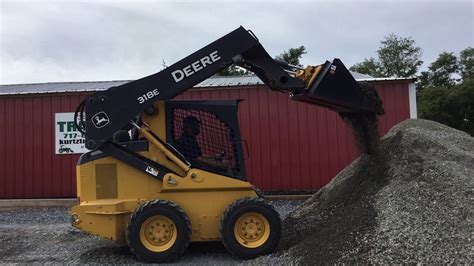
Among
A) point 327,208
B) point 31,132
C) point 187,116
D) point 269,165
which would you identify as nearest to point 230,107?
point 187,116

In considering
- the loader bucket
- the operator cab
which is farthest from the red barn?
the operator cab

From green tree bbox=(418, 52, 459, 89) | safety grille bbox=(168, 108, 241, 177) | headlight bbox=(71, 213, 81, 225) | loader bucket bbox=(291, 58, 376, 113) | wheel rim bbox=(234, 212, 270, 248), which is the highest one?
green tree bbox=(418, 52, 459, 89)

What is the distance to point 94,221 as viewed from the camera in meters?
6.44

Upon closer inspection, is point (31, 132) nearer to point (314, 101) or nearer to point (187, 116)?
point (187, 116)

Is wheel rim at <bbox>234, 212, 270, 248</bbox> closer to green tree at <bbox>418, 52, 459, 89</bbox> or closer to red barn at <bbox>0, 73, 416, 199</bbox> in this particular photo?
red barn at <bbox>0, 73, 416, 199</bbox>

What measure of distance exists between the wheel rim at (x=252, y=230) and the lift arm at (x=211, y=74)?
188 cm

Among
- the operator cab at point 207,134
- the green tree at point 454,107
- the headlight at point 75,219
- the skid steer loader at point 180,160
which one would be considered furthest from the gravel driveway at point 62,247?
the green tree at point 454,107

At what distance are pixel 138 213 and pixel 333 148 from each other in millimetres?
7669

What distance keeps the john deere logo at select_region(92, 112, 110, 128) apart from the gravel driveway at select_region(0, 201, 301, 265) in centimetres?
190

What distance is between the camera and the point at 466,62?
45656 millimetres

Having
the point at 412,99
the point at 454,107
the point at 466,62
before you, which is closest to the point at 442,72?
the point at 466,62

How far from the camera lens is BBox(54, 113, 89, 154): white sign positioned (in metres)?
13.2

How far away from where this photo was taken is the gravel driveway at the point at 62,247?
6617 millimetres

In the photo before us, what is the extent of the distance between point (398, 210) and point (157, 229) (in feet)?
10.4
